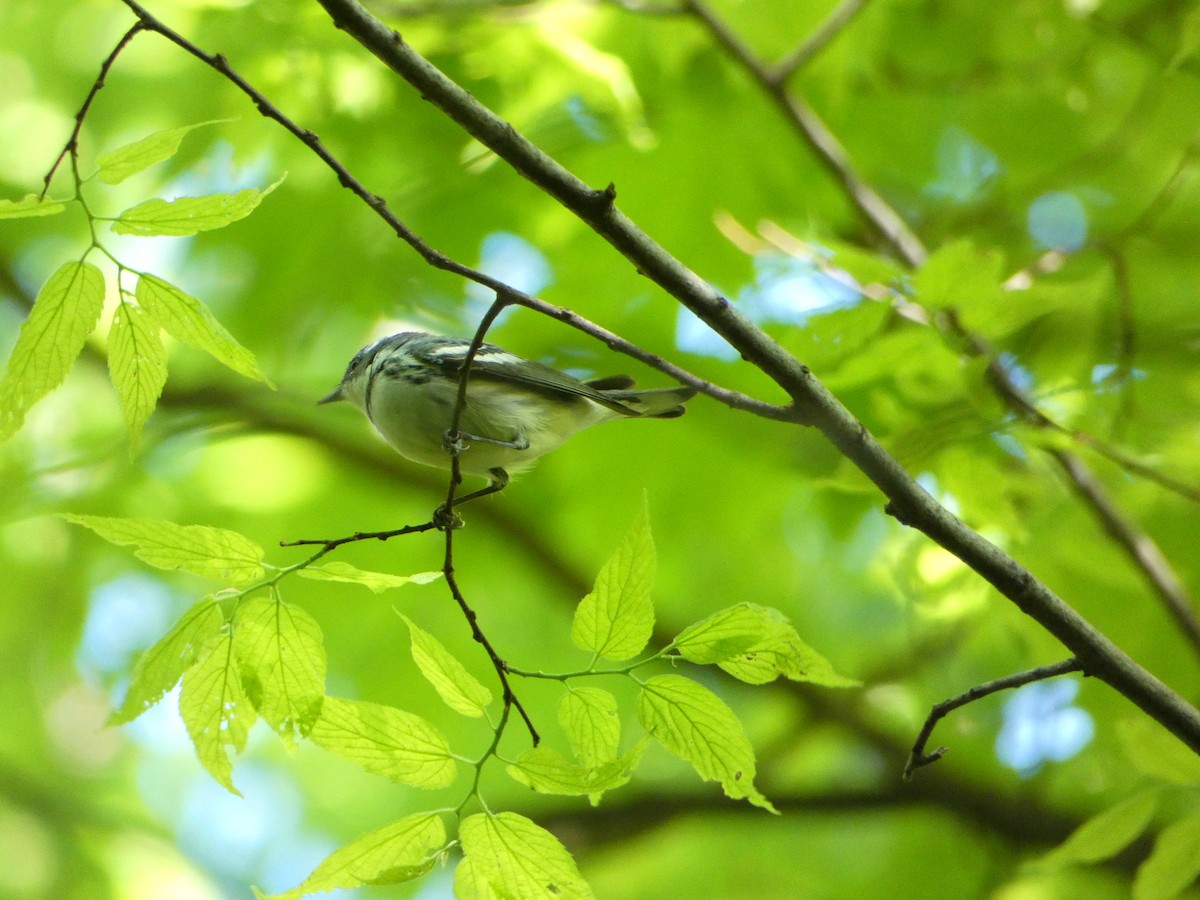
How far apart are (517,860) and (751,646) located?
45 centimetres

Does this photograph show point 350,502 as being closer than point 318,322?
No

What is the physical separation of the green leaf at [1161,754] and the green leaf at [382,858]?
121 cm

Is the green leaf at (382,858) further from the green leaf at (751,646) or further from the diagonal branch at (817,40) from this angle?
the diagonal branch at (817,40)

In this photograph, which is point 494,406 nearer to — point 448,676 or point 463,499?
point 463,499

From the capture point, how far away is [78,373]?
4922 millimetres

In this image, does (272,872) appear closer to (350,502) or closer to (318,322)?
(350,502)

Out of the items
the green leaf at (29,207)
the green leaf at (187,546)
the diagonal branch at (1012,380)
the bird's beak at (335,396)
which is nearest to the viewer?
the green leaf at (29,207)

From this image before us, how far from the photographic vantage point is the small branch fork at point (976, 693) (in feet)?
5.40

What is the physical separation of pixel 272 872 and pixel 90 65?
426cm

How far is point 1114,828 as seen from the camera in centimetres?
187

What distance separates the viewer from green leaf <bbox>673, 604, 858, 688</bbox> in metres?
1.51

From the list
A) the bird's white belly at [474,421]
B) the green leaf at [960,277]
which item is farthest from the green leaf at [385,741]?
the green leaf at [960,277]

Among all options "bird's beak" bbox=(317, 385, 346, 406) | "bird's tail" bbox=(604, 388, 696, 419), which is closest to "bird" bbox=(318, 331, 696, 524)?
"bird's tail" bbox=(604, 388, 696, 419)

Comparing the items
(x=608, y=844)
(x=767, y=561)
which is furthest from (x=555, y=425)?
(x=608, y=844)
